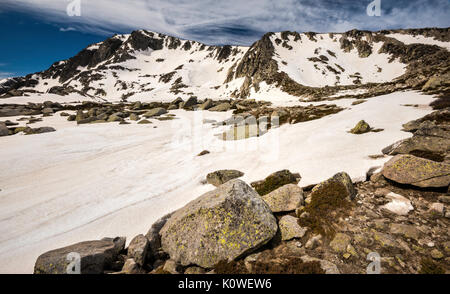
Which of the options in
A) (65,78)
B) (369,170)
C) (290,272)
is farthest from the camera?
(65,78)

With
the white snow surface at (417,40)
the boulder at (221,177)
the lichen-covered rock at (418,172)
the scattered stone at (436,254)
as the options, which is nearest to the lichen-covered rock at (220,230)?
the scattered stone at (436,254)

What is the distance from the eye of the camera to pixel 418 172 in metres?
5.91

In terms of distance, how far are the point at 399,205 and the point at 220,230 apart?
5402 mm

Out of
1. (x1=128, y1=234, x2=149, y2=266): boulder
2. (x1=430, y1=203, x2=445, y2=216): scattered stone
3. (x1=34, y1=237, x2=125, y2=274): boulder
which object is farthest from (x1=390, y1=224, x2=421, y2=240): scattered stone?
(x1=34, y1=237, x2=125, y2=274): boulder

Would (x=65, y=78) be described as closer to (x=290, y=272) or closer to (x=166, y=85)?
(x=166, y=85)

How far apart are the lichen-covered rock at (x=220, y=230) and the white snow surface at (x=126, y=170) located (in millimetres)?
2599

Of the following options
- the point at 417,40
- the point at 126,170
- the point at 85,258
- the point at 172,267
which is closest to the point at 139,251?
the point at 172,267

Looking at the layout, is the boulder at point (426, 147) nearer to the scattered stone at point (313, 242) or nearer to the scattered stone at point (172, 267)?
the scattered stone at point (313, 242)

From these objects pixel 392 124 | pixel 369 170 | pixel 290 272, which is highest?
pixel 392 124

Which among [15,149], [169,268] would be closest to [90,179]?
[169,268]

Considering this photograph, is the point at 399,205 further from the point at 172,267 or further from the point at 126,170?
the point at 126,170

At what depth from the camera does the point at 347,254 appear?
413cm

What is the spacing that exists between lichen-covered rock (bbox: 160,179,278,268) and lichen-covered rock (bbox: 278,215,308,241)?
385 millimetres
